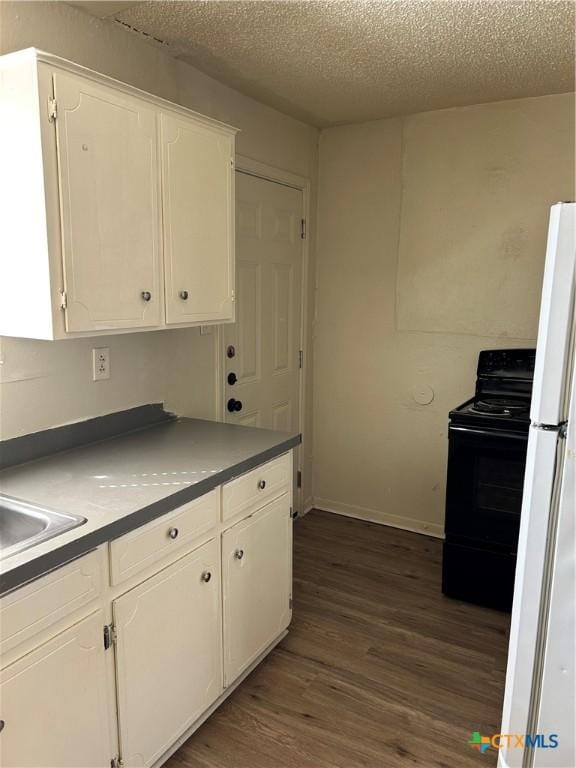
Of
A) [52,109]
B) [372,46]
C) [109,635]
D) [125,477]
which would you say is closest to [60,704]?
[109,635]

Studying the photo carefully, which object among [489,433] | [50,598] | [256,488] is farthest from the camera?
[489,433]

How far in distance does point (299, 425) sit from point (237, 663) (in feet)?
5.77

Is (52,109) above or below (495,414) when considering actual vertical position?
above

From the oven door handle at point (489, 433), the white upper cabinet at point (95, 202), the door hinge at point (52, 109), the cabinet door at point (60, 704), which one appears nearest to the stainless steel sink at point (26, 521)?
the cabinet door at point (60, 704)

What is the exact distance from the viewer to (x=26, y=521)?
64.1 inches

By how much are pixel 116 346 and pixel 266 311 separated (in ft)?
3.81

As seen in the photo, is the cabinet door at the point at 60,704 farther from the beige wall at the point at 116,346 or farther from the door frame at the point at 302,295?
the door frame at the point at 302,295

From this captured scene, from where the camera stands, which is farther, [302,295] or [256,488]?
[302,295]

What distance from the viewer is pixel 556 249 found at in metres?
1.40

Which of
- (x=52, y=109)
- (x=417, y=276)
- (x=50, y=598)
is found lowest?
(x=50, y=598)

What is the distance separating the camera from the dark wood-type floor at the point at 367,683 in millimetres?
1944

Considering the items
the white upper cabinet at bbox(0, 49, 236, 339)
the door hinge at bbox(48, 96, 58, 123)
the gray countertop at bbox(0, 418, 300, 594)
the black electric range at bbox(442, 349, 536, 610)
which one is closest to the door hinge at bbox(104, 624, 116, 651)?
the gray countertop at bbox(0, 418, 300, 594)

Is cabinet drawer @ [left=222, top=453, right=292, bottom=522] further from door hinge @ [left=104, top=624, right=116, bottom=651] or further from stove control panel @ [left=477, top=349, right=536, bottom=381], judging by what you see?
stove control panel @ [left=477, top=349, right=536, bottom=381]

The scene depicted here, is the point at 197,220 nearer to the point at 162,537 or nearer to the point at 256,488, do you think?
the point at 256,488
